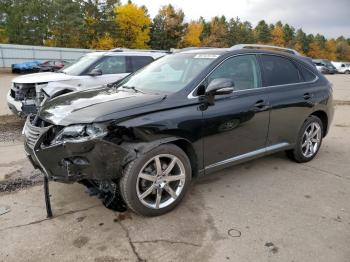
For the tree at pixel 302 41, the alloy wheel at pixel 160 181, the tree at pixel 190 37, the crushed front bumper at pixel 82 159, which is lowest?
the alloy wheel at pixel 160 181

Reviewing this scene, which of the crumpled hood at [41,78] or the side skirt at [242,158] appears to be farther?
the crumpled hood at [41,78]

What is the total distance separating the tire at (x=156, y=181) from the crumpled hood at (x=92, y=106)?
1.65 ft

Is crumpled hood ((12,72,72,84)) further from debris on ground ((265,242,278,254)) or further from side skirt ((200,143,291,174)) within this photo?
debris on ground ((265,242,278,254))

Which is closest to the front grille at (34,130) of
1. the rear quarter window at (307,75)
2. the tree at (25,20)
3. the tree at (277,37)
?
the rear quarter window at (307,75)

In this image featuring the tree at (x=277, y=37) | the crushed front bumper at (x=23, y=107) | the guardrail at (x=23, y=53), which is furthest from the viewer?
the tree at (x=277, y=37)

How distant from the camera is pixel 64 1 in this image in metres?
46.1

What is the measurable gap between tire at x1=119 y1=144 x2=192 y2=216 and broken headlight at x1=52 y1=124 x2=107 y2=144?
428 mm

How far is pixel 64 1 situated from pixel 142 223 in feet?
160

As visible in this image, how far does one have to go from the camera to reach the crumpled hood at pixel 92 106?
320cm

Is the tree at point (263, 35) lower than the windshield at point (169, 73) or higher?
higher

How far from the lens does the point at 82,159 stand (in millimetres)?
3121

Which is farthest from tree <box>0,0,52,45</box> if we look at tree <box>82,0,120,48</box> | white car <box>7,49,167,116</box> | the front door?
the front door

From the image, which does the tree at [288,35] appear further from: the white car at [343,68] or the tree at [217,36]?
the white car at [343,68]

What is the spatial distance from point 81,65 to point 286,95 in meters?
5.62
